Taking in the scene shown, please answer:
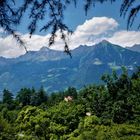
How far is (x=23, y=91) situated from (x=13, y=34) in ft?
476

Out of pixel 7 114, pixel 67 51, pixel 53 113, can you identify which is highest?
pixel 67 51

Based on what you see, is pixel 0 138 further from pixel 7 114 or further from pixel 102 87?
pixel 7 114

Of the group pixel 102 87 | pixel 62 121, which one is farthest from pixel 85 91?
pixel 62 121

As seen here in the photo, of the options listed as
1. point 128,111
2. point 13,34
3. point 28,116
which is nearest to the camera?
point 13,34

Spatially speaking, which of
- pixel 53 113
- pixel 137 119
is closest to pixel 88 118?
pixel 137 119

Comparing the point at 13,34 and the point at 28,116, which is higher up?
the point at 13,34

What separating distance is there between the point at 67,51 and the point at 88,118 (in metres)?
42.2

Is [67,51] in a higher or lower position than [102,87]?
higher

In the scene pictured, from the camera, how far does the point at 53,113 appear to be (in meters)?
54.9

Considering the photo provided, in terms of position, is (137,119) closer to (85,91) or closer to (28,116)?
(85,91)

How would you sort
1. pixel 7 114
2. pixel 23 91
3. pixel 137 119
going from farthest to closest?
pixel 23 91 < pixel 7 114 < pixel 137 119

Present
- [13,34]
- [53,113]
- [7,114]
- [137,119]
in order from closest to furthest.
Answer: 1. [13,34]
2. [137,119]
3. [53,113]
4. [7,114]

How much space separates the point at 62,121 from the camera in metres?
52.2

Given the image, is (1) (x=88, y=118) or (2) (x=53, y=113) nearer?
(1) (x=88, y=118)
